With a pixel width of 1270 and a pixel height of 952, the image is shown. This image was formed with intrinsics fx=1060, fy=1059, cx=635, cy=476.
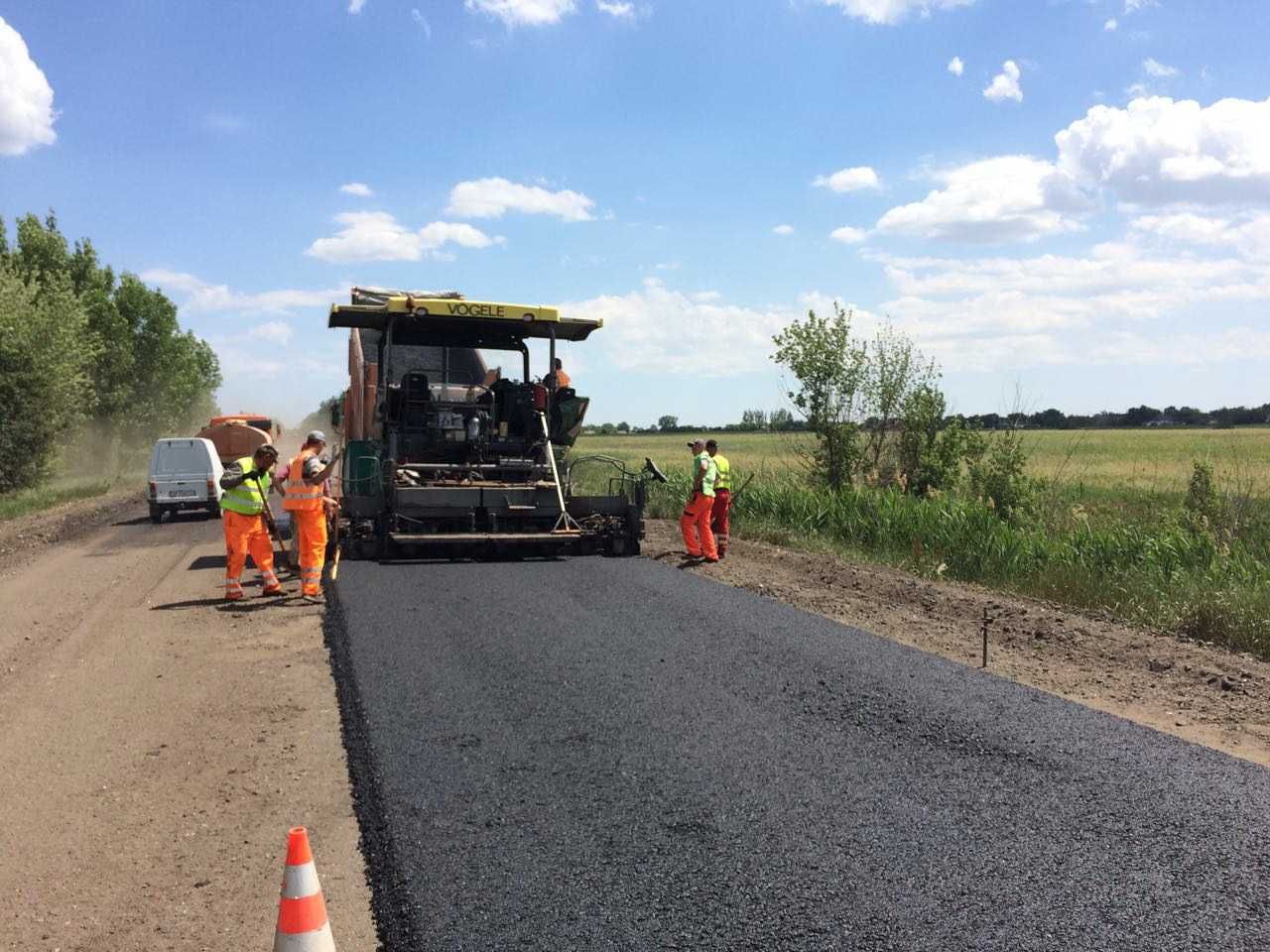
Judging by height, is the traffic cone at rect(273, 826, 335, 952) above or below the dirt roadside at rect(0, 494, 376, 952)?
above

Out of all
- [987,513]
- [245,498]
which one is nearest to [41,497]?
[245,498]

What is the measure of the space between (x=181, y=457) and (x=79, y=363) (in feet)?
41.0

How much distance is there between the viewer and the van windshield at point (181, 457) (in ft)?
61.6

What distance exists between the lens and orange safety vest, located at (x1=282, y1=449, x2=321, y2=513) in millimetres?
9711

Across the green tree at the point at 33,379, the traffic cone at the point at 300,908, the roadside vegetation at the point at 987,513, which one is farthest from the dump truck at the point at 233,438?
the traffic cone at the point at 300,908

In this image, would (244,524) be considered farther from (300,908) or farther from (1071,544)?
(1071,544)

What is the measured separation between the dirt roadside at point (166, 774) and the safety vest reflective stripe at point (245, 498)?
33.1 inches

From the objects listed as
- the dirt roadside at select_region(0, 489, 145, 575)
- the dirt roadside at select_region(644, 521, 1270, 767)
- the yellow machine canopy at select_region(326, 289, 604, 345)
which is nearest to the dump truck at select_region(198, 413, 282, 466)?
the dirt roadside at select_region(0, 489, 145, 575)

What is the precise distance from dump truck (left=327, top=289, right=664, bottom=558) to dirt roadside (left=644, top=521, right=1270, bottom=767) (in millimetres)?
1847

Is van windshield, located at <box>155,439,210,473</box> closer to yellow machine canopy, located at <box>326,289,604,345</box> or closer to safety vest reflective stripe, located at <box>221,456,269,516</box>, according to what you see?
yellow machine canopy, located at <box>326,289,604,345</box>

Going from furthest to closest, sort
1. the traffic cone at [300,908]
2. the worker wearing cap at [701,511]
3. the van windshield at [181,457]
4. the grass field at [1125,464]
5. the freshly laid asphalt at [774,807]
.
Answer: the van windshield at [181,457], the grass field at [1125,464], the worker wearing cap at [701,511], the freshly laid asphalt at [774,807], the traffic cone at [300,908]

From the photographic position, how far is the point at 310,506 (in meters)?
9.73

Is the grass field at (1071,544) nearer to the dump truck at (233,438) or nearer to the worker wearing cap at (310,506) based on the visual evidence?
the worker wearing cap at (310,506)

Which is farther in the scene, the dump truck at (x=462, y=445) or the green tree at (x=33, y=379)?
the green tree at (x=33, y=379)
